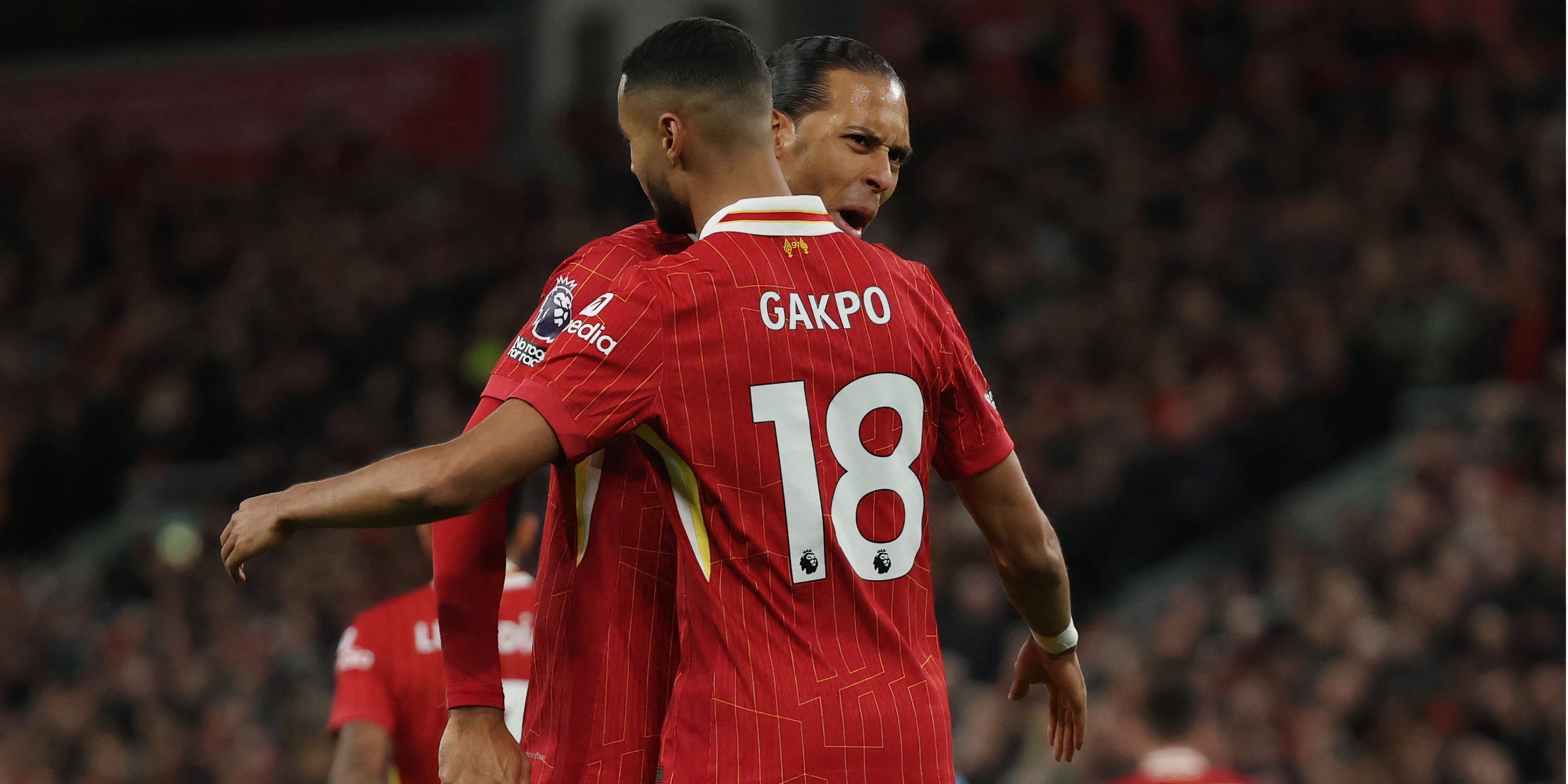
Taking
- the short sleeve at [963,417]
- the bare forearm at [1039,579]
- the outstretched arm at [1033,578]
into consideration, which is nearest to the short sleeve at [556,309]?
the short sleeve at [963,417]

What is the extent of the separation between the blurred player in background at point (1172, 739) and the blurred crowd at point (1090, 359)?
42.0 inches

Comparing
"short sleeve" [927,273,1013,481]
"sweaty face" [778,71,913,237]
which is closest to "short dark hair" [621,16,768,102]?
"sweaty face" [778,71,913,237]

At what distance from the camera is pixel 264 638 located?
10.5 meters

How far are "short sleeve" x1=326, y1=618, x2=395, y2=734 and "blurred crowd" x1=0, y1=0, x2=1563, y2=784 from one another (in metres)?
0.68

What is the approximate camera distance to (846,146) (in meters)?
3.16

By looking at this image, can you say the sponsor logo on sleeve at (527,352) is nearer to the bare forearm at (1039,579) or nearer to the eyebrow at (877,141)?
the eyebrow at (877,141)

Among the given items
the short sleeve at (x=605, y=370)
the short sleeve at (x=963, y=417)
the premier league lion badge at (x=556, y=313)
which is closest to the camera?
the short sleeve at (x=605, y=370)

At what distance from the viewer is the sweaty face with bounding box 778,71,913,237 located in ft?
10.4

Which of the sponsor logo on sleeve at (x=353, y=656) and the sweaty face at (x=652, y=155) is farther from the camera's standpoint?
the sponsor logo on sleeve at (x=353, y=656)

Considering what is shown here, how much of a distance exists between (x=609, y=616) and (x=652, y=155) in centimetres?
74

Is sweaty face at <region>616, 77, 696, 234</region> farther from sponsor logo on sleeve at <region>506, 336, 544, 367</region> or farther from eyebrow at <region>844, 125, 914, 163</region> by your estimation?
eyebrow at <region>844, 125, 914, 163</region>

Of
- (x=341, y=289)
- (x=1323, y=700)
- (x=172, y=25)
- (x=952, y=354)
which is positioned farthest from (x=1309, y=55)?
(x=172, y=25)

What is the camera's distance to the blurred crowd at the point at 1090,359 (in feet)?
25.3

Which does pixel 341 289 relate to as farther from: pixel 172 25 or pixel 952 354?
pixel 952 354
